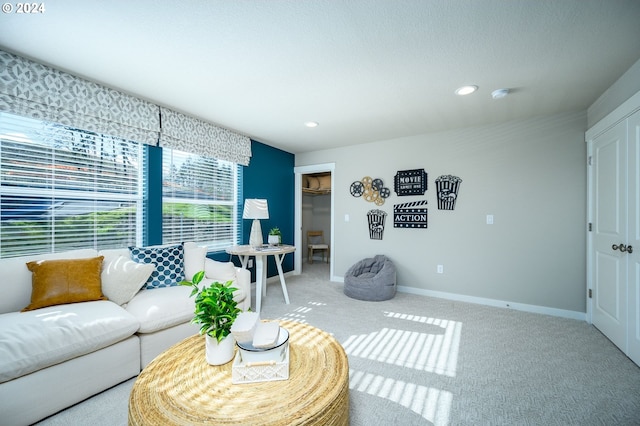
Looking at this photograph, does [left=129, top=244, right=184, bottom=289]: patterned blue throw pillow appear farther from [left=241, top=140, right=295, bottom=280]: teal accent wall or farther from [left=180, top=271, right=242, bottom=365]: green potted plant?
[left=241, top=140, right=295, bottom=280]: teal accent wall

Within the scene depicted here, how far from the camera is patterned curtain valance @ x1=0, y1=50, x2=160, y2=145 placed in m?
2.04

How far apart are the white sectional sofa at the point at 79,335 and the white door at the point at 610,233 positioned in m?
3.58

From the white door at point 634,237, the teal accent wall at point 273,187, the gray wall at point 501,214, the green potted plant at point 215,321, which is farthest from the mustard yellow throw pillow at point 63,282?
the white door at point 634,237

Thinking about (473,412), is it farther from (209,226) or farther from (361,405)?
(209,226)

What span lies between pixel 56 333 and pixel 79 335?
0.11 metres

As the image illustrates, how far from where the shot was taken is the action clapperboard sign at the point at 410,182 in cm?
388

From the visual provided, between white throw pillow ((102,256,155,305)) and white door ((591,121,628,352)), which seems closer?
white throw pillow ((102,256,155,305))

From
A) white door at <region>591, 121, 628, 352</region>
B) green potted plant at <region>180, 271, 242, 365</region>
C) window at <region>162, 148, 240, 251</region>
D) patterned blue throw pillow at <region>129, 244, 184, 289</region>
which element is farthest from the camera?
window at <region>162, 148, 240, 251</region>

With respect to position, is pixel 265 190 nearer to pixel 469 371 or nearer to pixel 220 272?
pixel 220 272

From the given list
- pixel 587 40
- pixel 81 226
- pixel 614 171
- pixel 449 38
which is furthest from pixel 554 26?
pixel 81 226

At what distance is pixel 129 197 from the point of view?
2.84 metres

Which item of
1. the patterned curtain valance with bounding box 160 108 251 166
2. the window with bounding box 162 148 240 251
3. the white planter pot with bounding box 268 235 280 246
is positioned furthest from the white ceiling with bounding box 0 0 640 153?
the white planter pot with bounding box 268 235 280 246

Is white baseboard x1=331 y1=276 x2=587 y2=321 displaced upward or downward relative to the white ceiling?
downward

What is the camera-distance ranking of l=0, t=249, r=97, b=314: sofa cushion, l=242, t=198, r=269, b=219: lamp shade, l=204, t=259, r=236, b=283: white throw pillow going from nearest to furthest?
l=0, t=249, r=97, b=314: sofa cushion → l=204, t=259, r=236, b=283: white throw pillow → l=242, t=198, r=269, b=219: lamp shade
